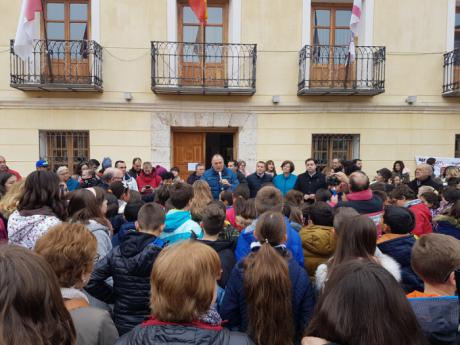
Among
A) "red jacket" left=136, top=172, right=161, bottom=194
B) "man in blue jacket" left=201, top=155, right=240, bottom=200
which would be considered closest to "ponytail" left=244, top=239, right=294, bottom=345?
"man in blue jacket" left=201, top=155, right=240, bottom=200

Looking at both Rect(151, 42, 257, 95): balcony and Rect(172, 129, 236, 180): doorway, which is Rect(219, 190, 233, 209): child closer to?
Rect(151, 42, 257, 95): balcony

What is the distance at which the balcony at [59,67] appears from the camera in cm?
991

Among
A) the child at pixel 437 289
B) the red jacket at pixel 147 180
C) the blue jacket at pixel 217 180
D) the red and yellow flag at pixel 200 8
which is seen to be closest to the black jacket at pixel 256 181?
the blue jacket at pixel 217 180

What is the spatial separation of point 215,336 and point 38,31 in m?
11.3

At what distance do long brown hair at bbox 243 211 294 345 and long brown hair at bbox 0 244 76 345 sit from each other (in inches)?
49.6

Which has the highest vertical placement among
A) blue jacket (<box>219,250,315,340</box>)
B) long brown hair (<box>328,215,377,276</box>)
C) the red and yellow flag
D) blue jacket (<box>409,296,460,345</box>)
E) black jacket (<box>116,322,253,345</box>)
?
the red and yellow flag

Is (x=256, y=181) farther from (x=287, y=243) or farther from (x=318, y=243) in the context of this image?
(x=287, y=243)

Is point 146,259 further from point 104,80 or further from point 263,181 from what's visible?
point 104,80

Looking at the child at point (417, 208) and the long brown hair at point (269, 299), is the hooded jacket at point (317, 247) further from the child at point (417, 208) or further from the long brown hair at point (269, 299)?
the child at point (417, 208)

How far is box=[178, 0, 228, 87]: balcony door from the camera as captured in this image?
1058 centimetres

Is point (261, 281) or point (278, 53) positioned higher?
point (278, 53)

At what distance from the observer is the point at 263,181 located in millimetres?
8328

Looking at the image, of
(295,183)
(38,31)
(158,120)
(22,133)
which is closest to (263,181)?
(295,183)

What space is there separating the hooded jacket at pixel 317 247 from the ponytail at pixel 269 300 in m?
0.98
